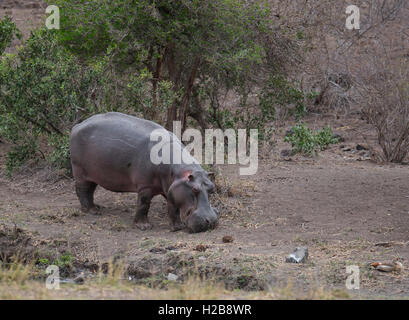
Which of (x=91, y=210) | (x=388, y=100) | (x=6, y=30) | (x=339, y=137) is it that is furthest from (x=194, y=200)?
(x=339, y=137)

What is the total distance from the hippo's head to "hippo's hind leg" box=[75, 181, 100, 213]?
169 cm

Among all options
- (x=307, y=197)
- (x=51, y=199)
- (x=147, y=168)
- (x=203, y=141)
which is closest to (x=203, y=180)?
(x=147, y=168)

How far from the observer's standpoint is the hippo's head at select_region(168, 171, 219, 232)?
28.9 feet

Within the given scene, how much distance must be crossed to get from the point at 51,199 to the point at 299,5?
21.4ft

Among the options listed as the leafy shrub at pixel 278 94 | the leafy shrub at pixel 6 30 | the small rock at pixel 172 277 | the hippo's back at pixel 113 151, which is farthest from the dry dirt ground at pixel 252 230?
the leafy shrub at pixel 6 30

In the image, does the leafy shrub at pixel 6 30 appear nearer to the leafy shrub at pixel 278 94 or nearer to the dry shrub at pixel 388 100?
the leafy shrub at pixel 278 94

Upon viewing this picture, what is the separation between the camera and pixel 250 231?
908cm

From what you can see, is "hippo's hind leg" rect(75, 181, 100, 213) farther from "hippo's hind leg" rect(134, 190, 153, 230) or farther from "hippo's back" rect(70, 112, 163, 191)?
"hippo's hind leg" rect(134, 190, 153, 230)

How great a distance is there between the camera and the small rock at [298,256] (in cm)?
745

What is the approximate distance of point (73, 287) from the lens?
5.66 metres

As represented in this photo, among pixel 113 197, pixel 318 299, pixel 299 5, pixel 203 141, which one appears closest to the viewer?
pixel 318 299

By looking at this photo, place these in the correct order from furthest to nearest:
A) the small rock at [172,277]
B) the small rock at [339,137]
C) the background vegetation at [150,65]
Answer: the small rock at [339,137] → the background vegetation at [150,65] → the small rock at [172,277]

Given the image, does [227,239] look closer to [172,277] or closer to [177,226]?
[177,226]

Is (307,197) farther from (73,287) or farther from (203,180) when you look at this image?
(73,287)
